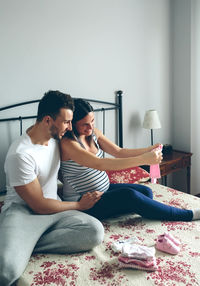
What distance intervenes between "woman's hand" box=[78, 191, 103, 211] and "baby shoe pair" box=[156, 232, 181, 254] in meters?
0.46

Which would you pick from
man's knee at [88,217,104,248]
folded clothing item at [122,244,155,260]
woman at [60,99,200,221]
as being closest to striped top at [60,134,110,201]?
Answer: woman at [60,99,200,221]

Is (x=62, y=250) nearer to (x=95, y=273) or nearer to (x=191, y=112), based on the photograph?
(x=95, y=273)

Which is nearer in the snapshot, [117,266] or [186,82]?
[117,266]

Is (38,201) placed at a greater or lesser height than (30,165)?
lesser

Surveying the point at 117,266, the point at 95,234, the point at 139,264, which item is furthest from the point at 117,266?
the point at 95,234

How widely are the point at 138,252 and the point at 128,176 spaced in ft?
3.43

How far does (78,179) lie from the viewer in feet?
6.63

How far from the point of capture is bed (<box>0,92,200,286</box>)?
138 cm

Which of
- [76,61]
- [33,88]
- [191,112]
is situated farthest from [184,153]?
[33,88]

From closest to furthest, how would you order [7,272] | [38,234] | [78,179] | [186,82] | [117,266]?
[7,272]
[117,266]
[38,234]
[78,179]
[186,82]

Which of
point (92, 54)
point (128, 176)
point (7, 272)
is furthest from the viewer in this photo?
point (92, 54)

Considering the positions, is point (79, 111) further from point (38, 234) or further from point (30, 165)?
point (38, 234)

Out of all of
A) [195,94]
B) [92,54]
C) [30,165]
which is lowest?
[30,165]

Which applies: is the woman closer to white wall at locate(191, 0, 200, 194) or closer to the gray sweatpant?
the gray sweatpant
